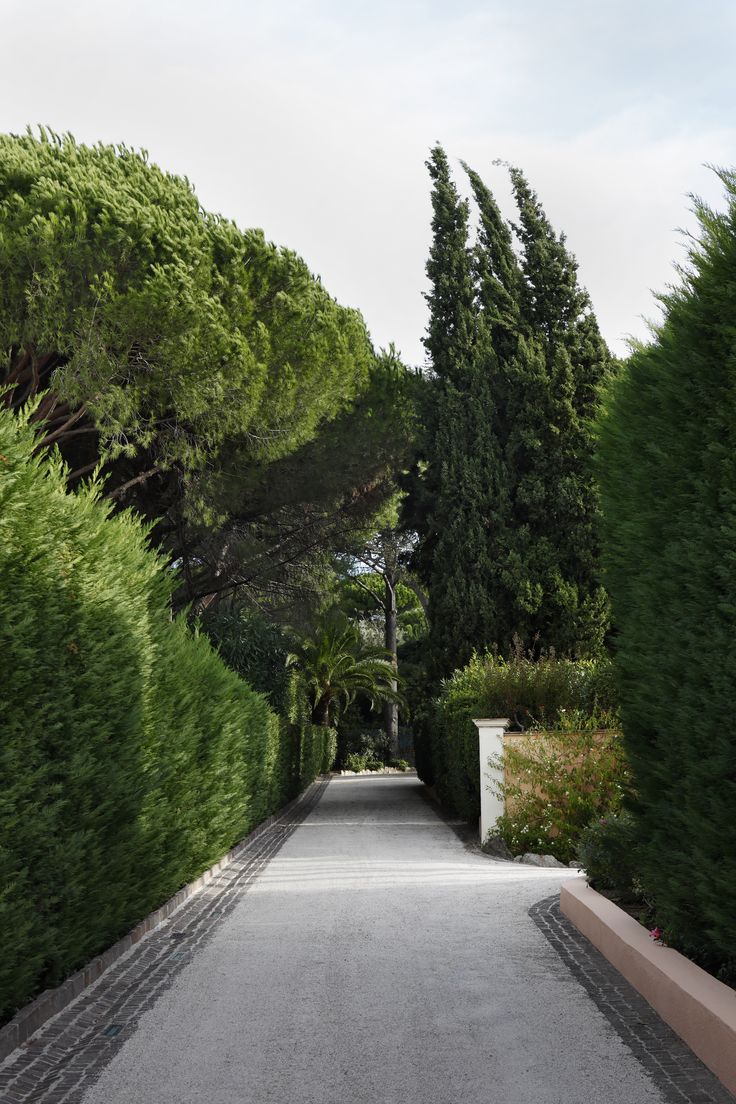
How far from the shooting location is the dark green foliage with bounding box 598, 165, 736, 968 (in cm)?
424

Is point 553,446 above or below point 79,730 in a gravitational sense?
above

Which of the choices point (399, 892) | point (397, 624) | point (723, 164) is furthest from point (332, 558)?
point (397, 624)

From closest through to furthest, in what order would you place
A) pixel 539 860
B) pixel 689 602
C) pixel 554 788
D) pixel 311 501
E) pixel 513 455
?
pixel 689 602 → pixel 539 860 → pixel 554 788 → pixel 311 501 → pixel 513 455

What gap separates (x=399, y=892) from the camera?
9.36 m

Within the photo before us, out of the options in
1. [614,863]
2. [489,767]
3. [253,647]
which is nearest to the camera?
[614,863]

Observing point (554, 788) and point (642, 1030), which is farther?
point (554, 788)

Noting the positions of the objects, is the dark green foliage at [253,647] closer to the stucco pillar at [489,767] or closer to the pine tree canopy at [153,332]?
the pine tree canopy at [153,332]

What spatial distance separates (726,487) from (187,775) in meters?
6.03

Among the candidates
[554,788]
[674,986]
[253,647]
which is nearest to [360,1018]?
[674,986]

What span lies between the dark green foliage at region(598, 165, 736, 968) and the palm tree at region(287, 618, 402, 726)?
31438mm

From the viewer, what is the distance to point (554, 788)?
12.4 metres

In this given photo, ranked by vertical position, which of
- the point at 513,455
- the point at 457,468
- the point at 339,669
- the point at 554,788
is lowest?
the point at 554,788

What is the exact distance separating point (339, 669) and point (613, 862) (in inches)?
1243

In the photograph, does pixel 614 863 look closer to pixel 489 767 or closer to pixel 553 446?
pixel 489 767
